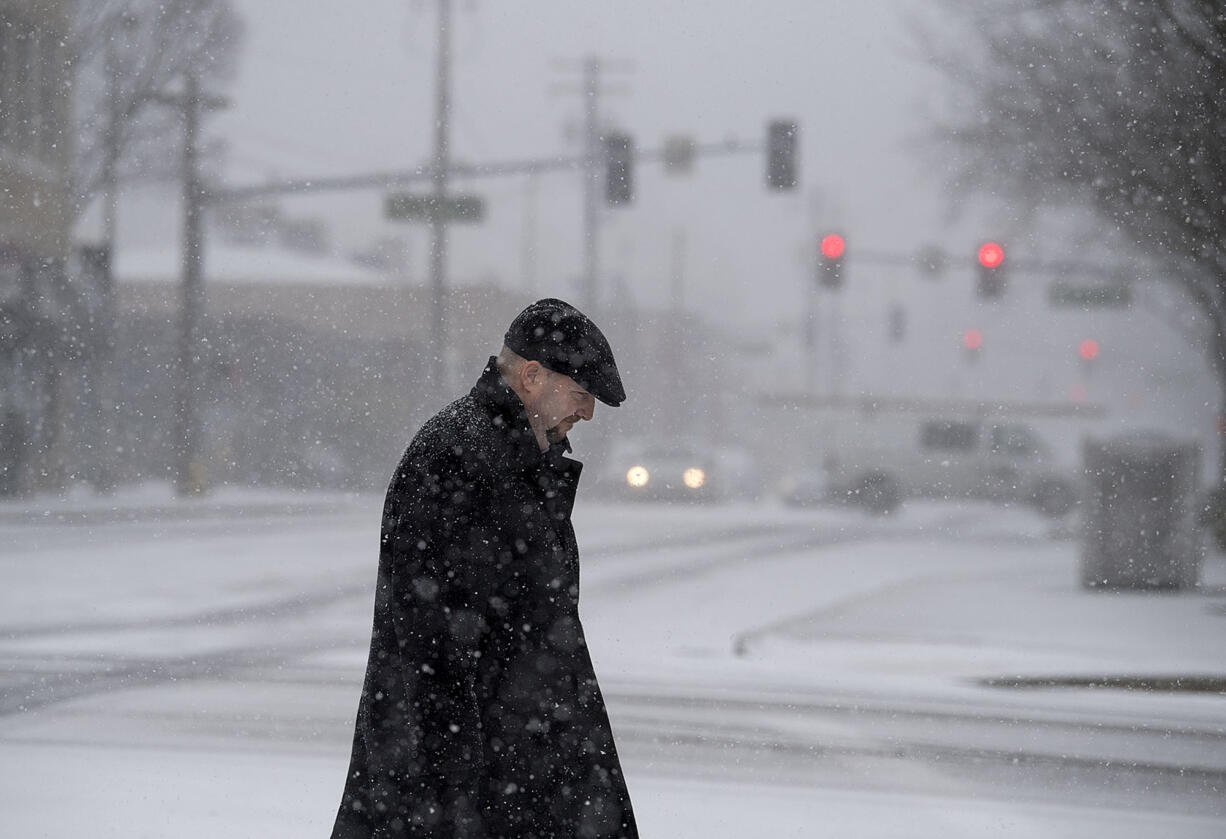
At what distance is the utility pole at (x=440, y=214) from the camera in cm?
1241

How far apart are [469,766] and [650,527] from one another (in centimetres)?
1530

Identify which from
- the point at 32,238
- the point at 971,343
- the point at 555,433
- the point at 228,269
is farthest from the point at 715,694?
the point at 32,238

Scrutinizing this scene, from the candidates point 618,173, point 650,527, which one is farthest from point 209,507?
point 618,173

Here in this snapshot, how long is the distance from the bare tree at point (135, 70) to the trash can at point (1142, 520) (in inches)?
464

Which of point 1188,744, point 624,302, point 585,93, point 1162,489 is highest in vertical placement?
point 585,93

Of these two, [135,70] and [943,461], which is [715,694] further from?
[135,70]

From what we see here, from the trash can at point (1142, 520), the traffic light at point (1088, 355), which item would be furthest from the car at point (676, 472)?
the trash can at point (1142, 520)

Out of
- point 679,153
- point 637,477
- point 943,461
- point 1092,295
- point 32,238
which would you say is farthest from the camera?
point 943,461

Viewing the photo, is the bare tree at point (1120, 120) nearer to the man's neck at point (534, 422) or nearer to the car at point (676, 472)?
the car at point (676, 472)

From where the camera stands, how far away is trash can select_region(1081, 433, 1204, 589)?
11281 millimetres

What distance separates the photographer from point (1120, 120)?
12.8 m

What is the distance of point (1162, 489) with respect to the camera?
11.3 meters

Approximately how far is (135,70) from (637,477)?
8509 mm

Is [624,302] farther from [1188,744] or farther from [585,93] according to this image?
[1188,744]
